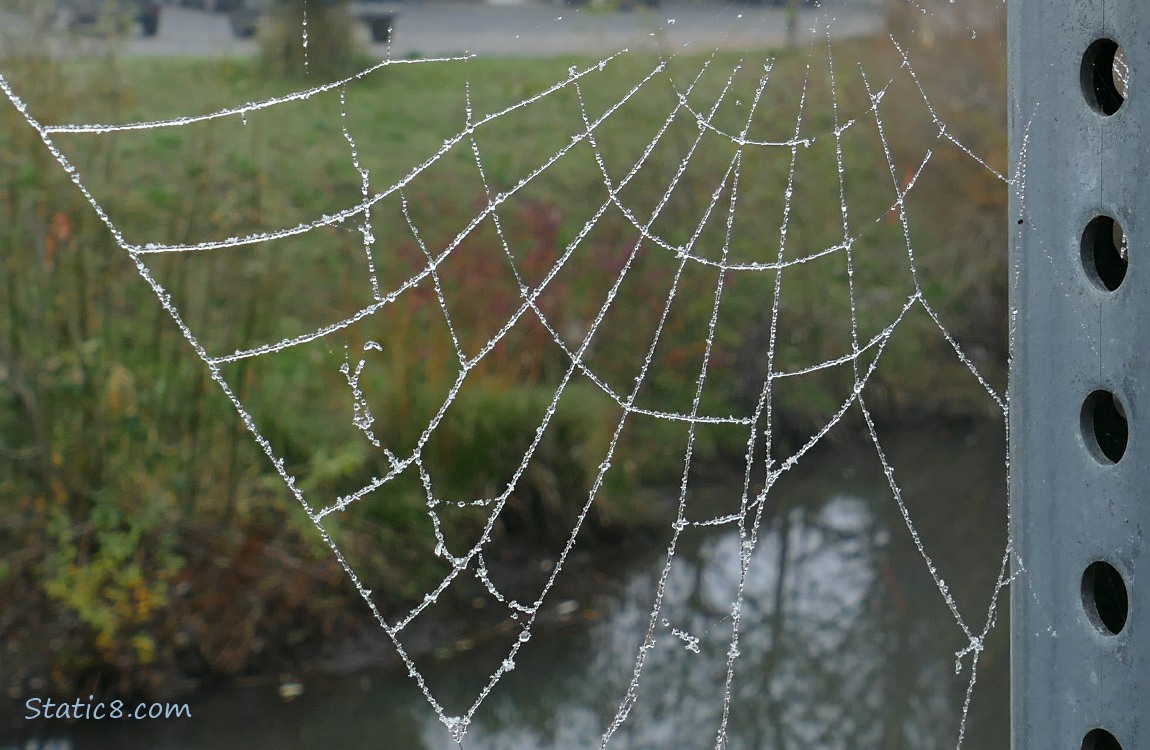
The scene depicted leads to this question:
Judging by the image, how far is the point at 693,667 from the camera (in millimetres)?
4305

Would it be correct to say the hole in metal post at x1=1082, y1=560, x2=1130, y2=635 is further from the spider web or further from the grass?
the spider web

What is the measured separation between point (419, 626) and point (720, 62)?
185 inches

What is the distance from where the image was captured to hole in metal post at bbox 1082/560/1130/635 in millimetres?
1043

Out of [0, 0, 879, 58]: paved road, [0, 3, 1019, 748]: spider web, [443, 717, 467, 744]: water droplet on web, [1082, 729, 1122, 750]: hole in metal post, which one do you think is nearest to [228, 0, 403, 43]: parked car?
[0, 0, 879, 58]: paved road

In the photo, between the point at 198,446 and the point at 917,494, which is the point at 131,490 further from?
the point at 917,494

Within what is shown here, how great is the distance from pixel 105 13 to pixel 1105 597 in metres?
3.91

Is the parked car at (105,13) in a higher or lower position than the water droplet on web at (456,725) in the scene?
higher

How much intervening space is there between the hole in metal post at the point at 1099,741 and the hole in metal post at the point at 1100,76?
0.48 metres

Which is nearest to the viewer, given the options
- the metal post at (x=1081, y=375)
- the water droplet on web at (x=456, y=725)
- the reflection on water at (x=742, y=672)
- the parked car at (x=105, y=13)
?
the metal post at (x=1081, y=375)

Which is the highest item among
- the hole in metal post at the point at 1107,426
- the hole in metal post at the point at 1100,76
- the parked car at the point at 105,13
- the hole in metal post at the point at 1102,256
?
the parked car at the point at 105,13

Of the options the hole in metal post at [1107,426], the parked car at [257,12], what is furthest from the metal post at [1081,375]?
the parked car at [257,12]

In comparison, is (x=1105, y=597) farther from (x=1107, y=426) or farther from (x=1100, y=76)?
(x=1100, y=76)

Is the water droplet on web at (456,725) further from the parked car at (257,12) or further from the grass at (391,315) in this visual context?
the parked car at (257,12)

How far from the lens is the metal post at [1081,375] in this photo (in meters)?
0.97
